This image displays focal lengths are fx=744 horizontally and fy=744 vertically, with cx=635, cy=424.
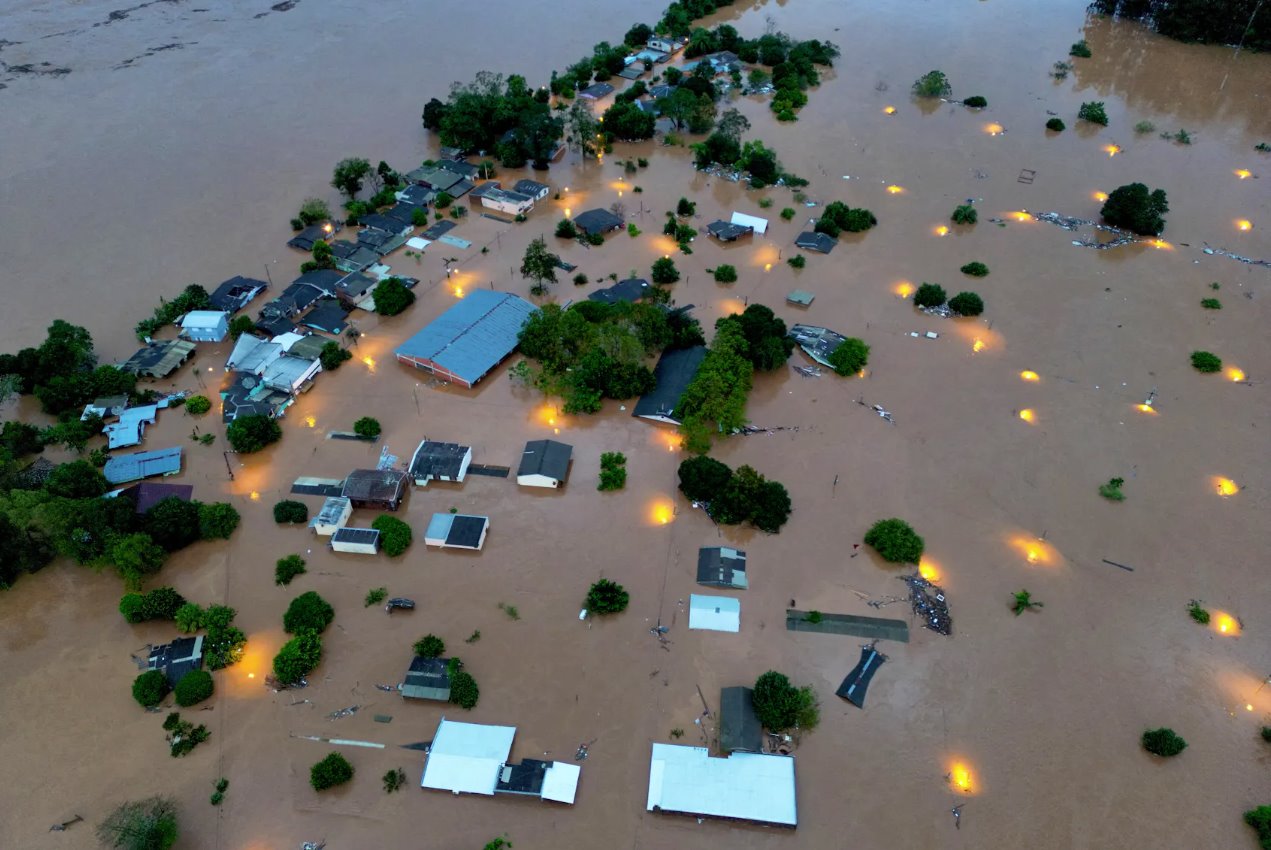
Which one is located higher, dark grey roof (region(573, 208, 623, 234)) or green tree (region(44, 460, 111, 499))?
dark grey roof (region(573, 208, 623, 234))

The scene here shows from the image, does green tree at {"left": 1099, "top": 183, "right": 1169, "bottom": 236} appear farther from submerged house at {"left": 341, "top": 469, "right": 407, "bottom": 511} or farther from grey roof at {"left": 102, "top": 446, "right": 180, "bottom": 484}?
grey roof at {"left": 102, "top": 446, "right": 180, "bottom": 484}

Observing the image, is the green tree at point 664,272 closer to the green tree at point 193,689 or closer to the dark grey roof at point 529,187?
the dark grey roof at point 529,187

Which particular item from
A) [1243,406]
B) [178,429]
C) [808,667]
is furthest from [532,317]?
[1243,406]

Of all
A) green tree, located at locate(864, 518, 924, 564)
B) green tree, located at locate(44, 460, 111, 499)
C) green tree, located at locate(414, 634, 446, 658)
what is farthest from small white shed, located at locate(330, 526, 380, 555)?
green tree, located at locate(864, 518, 924, 564)

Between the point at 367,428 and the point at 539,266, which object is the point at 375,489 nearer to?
the point at 367,428

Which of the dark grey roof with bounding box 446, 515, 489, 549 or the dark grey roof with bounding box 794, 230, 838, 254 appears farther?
the dark grey roof with bounding box 794, 230, 838, 254

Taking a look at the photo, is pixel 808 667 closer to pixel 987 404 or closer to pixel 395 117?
pixel 987 404

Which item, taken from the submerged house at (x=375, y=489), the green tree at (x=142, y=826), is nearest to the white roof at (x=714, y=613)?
the submerged house at (x=375, y=489)
